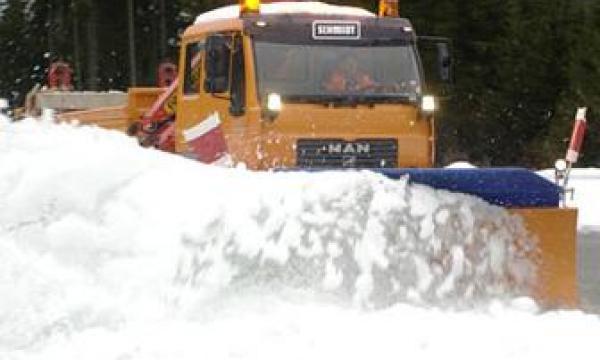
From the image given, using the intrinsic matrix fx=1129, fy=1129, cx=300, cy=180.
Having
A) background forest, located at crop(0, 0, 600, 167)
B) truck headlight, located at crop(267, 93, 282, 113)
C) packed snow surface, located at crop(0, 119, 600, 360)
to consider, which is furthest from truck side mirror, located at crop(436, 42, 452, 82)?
background forest, located at crop(0, 0, 600, 167)

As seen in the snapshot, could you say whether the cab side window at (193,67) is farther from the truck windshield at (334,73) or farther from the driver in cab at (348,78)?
the driver in cab at (348,78)

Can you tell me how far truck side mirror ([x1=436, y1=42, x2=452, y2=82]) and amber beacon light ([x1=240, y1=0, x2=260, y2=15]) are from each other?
1.82 m

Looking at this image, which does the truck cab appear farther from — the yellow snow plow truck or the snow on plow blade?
the snow on plow blade

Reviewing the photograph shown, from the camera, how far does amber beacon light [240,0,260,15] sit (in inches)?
373

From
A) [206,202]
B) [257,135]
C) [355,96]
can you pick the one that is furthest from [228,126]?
[206,202]

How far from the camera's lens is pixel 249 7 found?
950 centimetres

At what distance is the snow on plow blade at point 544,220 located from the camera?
21.5 ft

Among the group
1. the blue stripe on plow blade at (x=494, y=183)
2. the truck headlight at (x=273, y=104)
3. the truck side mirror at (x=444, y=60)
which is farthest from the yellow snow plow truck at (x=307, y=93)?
the blue stripe on plow blade at (x=494, y=183)

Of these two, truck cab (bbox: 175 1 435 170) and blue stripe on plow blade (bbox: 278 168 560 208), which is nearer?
blue stripe on plow blade (bbox: 278 168 560 208)

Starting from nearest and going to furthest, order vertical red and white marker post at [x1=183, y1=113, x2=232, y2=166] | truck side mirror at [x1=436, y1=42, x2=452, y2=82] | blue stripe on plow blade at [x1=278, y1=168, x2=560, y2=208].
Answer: blue stripe on plow blade at [x1=278, y1=168, x2=560, y2=208] → vertical red and white marker post at [x1=183, y1=113, x2=232, y2=166] → truck side mirror at [x1=436, y1=42, x2=452, y2=82]

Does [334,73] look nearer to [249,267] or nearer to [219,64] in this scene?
[219,64]

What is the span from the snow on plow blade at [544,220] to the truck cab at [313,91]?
2737 millimetres

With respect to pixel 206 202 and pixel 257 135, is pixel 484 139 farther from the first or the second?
pixel 206 202

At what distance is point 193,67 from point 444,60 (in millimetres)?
2291
